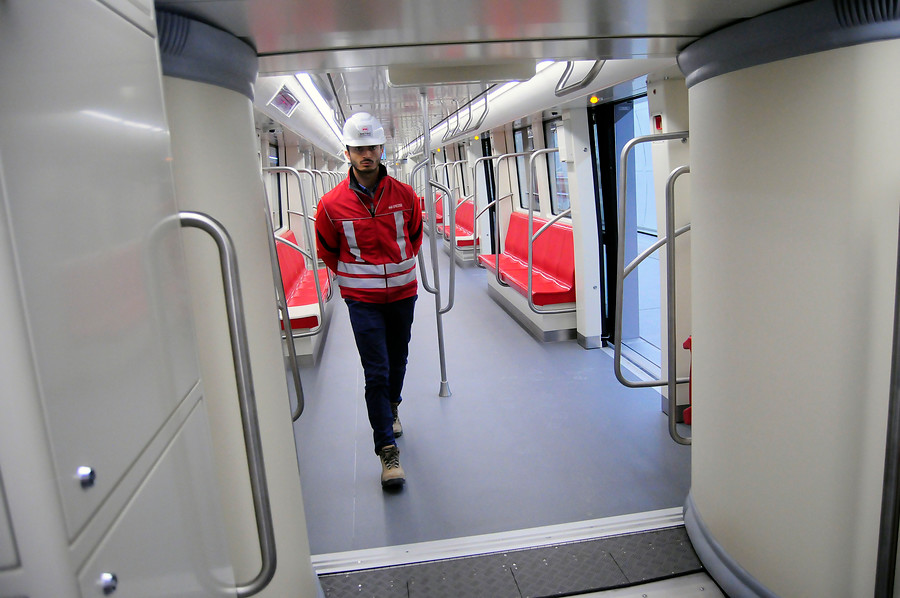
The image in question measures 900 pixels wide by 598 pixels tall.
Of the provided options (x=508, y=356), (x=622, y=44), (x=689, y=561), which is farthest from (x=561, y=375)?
(x=622, y=44)

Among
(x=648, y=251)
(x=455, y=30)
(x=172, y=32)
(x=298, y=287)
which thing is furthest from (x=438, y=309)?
(x=298, y=287)

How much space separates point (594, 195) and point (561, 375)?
1.60m

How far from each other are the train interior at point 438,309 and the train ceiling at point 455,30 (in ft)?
0.05

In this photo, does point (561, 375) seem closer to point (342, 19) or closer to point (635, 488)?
point (635, 488)

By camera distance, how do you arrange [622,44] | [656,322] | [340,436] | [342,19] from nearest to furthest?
[342,19], [622,44], [340,436], [656,322]

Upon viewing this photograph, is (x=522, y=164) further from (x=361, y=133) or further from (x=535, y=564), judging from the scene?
(x=535, y=564)

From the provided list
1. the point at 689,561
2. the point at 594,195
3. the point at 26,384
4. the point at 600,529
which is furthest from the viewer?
the point at 594,195

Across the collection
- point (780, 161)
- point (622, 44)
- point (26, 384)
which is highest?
point (622, 44)

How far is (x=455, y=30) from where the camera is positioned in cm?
195

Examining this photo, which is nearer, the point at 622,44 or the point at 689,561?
the point at 622,44

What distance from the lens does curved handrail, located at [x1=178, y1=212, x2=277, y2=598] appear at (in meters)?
1.29

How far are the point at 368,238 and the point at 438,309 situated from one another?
3.96 ft

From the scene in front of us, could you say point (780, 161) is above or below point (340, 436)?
above

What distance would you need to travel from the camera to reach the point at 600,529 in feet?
9.02
